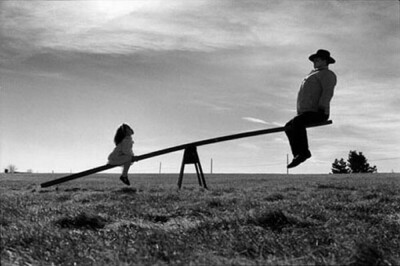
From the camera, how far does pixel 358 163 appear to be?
4264 inches

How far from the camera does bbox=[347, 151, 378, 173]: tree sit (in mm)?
107613

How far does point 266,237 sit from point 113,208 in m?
3.97

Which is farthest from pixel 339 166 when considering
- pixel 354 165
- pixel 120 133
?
pixel 120 133

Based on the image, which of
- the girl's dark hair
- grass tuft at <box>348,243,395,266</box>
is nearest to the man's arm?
grass tuft at <box>348,243,395,266</box>

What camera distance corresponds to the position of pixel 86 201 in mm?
10094

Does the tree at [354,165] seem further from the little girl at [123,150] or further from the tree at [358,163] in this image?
the little girl at [123,150]

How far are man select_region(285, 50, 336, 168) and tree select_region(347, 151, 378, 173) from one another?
105771 millimetres

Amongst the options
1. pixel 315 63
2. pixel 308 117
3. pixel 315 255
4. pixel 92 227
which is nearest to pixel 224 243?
pixel 315 255

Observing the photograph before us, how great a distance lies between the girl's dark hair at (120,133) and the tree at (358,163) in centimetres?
9989

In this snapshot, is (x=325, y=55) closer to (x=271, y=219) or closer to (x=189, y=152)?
(x=271, y=219)

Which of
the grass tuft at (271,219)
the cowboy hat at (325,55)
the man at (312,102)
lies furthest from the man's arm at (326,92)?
the grass tuft at (271,219)

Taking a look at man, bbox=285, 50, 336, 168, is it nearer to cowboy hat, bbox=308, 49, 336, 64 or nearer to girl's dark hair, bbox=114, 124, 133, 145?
cowboy hat, bbox=308, 49, 336, 64

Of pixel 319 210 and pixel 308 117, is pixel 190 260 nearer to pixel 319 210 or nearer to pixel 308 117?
pixel 319 210

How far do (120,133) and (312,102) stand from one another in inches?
416
